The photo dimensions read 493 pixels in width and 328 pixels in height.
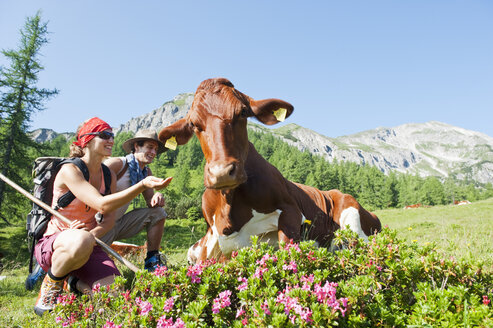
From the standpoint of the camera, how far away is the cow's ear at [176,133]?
4180 millimetres

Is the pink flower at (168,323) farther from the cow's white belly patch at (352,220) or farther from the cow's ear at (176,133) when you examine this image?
the cow's white belly patch at (352,220)

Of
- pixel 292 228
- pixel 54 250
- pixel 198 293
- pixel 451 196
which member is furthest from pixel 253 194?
pixel 451 196

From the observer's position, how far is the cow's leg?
3727 mm

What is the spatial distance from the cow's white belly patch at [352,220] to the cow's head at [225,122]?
2295 mm

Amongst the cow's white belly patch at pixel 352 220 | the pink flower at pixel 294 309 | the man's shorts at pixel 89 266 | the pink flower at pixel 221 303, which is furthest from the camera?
the cow's white belly patch at pixel 352 220

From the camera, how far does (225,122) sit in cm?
328

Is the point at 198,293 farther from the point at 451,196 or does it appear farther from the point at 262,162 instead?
the point at 451,196

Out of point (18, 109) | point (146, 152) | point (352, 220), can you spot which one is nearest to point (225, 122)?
point (352, 220)

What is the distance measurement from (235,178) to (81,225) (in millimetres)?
1938

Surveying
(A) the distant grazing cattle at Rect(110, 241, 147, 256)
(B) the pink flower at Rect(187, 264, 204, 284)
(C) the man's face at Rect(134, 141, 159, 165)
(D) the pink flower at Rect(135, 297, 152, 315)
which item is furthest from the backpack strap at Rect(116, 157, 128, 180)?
(D) the pink flower at Rect(135, 297, 152, 315)

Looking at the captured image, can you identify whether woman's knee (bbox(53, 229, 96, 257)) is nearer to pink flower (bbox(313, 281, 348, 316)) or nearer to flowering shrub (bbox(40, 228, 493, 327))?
flowering shrub (bbox(40, 228, 493, 327))

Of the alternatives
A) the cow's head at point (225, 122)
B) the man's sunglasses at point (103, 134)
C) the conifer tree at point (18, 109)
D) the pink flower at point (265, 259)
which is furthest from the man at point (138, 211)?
the conifer tree at point (18, 109)

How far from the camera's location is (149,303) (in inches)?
70.8

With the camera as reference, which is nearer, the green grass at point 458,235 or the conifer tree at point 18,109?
the green grass at point 458,235
